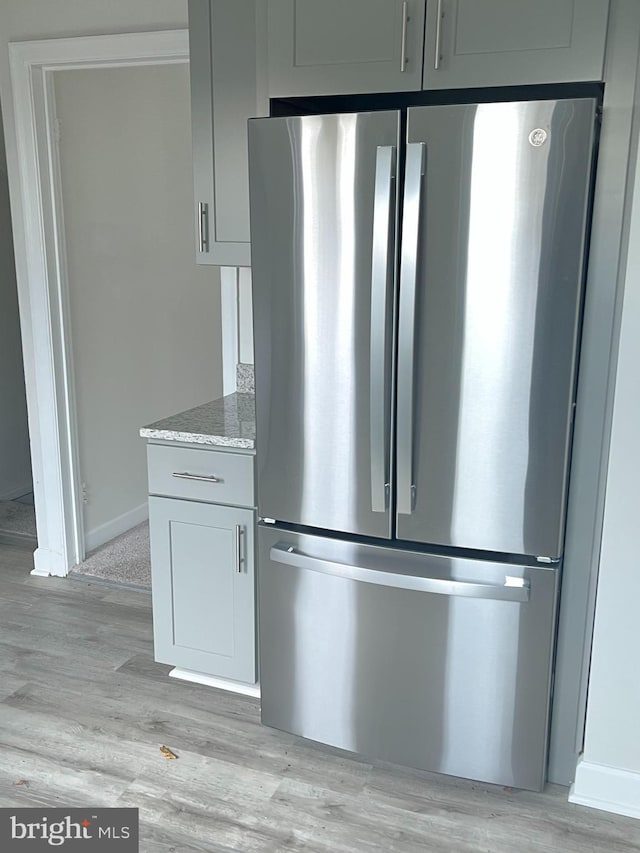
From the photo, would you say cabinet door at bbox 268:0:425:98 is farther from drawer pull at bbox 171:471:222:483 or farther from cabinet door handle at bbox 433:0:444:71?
drawer pull at bbox 171:471:222:483

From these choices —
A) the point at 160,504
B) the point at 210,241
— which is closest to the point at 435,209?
the point at 210,241

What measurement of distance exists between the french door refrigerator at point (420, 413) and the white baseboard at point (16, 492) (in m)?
2.98

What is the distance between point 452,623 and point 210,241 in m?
1.48

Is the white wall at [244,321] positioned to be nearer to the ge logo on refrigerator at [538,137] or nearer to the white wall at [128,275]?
the white wall at [128,275]

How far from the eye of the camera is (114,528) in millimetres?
4188

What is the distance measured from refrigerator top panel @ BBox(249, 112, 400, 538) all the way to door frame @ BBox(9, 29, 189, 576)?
1.21 meters

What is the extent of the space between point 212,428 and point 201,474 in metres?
0.16

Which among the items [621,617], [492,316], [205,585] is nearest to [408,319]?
[492,316]

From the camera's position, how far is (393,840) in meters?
2.15

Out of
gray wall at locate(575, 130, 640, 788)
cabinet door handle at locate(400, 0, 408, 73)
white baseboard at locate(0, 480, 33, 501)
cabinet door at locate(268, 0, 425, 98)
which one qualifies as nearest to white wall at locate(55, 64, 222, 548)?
white baseboard at locate(0, 480, 33, 501)

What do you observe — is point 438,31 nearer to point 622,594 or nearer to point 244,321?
point 244,321

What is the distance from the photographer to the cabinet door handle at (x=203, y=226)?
2666 millimetres

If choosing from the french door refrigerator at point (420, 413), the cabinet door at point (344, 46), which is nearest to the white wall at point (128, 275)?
the cabinet door at point (344, 46)

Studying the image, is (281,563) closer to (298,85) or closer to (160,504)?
(160,504)
